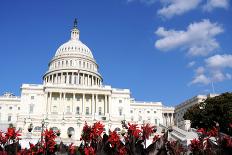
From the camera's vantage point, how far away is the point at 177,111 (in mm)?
140375

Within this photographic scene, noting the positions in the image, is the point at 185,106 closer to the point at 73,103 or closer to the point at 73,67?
the point at 73,103

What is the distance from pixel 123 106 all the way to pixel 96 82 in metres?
21.6

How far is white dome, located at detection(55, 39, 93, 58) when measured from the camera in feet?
467

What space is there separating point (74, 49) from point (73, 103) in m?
37.0

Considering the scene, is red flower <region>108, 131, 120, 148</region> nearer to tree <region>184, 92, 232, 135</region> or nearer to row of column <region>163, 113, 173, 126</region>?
tree <region>184, 92, 232, 135</region>

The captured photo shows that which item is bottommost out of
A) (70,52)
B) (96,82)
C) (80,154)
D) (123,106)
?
(80,154)

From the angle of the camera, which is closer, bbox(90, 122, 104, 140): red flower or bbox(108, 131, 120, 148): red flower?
bbox(108, 131, 120, 148): red flower

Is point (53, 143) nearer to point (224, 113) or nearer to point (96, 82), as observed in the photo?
point (224, 113)

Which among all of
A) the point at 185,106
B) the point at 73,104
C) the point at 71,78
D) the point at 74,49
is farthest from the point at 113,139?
the point at 74,49

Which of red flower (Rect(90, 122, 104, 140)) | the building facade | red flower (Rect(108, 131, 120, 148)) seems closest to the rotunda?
the building facade

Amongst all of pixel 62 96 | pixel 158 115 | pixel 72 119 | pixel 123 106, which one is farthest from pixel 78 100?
pixel 158 115

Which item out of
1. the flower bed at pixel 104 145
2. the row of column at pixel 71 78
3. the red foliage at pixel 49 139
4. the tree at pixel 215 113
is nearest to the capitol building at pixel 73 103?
the row of column at pixel 71 78

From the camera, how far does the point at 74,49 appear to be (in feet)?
473

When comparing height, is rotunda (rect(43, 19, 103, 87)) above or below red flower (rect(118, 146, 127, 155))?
above
